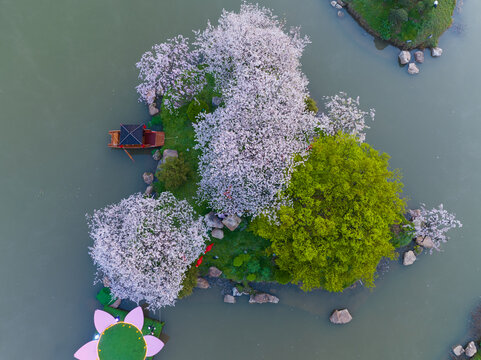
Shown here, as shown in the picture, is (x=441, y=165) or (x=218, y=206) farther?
(x=441, y=165)

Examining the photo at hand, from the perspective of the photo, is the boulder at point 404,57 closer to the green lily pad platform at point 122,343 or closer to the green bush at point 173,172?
the green bush at point 173,172

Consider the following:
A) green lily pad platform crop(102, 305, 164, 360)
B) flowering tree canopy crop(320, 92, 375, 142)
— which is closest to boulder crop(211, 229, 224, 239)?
green lily pad platform crop(102, 305, 164, 360)

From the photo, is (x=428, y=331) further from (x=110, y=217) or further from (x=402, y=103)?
(x=110, y=217)

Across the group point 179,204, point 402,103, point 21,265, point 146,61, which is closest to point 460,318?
point 402,103

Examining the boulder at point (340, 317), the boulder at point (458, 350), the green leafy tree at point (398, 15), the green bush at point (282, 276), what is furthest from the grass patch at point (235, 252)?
the green leafy tree at point (398, 15)

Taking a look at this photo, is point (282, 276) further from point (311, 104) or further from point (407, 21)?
point (407, 21)

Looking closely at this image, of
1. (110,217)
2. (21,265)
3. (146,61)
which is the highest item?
(146,61)

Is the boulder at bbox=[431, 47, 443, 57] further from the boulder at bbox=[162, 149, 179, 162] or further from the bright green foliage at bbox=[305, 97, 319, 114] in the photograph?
the boulder at bbox=[162, 149, 179, 162]
